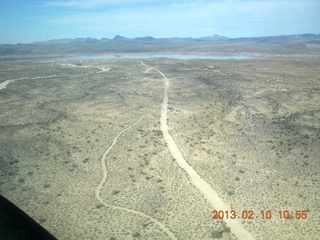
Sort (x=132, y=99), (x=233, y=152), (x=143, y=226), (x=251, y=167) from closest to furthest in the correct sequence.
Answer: (x=143, y=226), (x=251, y=167), (x=233, y=152), (x=132, y=99)

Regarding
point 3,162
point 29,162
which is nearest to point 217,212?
point 29,162

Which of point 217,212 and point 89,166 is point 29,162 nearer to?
point 89,166

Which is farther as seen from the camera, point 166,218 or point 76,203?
point 76,203

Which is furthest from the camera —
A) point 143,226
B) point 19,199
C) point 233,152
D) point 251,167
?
point 233,152

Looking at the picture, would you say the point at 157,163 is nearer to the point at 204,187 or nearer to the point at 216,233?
the point at 204,187

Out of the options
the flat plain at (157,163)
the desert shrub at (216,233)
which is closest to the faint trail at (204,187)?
the flat plain at (157,163)
